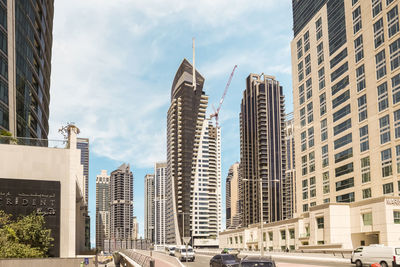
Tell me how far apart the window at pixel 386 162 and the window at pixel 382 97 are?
7.59 m

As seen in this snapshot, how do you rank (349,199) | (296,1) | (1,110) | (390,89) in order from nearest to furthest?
1. (1,110)
2. (390,89)
3. (349,199)
4. (296,1)

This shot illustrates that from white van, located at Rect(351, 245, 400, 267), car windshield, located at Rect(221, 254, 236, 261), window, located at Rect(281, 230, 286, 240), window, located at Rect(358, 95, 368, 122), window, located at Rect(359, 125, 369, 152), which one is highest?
window, located at Rect(358, 95, 368, 122)

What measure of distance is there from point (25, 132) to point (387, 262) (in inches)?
2073

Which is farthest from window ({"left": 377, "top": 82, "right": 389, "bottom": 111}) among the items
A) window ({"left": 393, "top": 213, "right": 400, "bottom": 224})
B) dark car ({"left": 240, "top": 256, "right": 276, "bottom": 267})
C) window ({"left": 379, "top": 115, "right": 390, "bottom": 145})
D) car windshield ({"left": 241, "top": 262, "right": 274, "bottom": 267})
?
car windshield ({"left": 241, "top": 262, "right": 274, "bottom": 267})

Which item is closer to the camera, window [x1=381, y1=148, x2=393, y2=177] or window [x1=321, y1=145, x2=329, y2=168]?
window [x1=381, y1=148, x2=393, y2=177]

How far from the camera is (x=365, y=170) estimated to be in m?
82.8

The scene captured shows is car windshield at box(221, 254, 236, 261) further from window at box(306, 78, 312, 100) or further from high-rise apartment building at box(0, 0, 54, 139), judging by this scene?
window at box(306, 78, 312, 100)

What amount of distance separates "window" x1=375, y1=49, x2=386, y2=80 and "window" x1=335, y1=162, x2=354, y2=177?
1736 cm

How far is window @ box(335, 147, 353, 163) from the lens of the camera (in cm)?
8769

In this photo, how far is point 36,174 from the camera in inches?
2007

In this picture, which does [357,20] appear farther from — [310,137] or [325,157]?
[325,157]

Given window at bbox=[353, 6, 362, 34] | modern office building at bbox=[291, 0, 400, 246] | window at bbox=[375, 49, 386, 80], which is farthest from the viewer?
window at bbox=[353, 6, 362, 34]

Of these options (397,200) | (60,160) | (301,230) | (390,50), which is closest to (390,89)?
(390,50)

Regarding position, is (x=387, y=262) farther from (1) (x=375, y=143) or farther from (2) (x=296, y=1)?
(2) (x=296, y=1)
